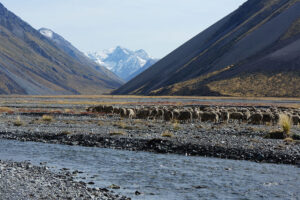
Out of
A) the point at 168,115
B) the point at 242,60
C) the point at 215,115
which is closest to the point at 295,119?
the point at 215,115

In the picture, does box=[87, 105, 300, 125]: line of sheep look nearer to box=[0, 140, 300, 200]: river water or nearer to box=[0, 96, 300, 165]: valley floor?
box=[0, 96, 300, 165]: valley floor

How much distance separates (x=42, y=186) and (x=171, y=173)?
17.7ft

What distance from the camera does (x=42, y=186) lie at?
14.1 m

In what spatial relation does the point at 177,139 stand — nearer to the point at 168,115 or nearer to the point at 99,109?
the point at 168,115

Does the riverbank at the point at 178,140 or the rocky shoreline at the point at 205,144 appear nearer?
the rocky shoreline at the point at 205,144

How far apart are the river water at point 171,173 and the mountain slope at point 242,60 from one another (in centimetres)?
9080

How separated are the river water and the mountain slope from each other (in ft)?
298

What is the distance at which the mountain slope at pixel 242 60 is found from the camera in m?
114

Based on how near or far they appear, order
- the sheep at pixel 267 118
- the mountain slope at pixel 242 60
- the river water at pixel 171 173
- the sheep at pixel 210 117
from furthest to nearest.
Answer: the mountain slope at pixel 242 60 < the sheep at pixel 210 117 < the sheep at pixel 267 118 < the river water at pixel 171 173

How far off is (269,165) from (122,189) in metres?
7.26

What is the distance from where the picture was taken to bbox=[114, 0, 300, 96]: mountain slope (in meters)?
114

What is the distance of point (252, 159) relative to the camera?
19.9m

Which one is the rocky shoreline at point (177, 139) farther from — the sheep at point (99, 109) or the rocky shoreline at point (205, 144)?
the sheep at point (99, 109)

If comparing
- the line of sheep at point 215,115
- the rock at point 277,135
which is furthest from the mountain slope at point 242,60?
the rock at point 277,135
